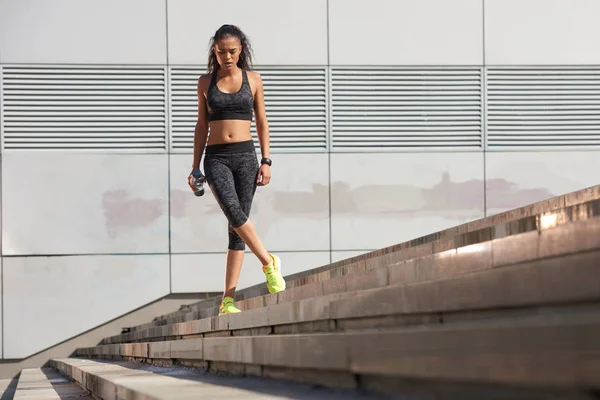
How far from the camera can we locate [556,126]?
39.8 ft

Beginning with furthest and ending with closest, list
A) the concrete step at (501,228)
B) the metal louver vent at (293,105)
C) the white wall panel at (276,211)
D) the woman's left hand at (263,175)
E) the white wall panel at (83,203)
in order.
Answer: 1. the metal louver vent at (293,105)
2. the white wall panel at (276,211)
3. the white wall panel at (83,203)
4. the woman's left hand at (263,175)
5. the concrete step at (501,228)

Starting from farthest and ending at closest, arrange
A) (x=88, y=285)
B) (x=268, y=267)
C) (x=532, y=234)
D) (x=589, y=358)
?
1. (x=88, y=285)
2. (x=268, y=267)
3. (x=532, y=234)
4. (x=589, y=358)

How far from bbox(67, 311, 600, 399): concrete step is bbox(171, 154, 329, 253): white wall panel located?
27.8ft

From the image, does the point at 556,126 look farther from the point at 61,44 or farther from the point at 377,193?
the point at 61,44

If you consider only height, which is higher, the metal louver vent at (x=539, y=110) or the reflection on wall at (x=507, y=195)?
the metal louver vent at (x=539, y=110)

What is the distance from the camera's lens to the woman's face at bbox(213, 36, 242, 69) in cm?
530

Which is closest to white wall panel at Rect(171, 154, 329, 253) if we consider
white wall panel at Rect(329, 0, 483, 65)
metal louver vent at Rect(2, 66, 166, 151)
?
metal louver vent at Rect(2, 66, 166, 151)

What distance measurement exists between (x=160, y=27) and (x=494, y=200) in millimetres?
4472

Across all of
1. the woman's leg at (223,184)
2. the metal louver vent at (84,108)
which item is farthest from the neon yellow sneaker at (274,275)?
the metal louver vent at (84,108)

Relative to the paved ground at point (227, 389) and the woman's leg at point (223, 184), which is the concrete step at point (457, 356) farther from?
the woman's leg at point (223, 184)

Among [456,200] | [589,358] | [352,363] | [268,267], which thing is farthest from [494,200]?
[589,358]

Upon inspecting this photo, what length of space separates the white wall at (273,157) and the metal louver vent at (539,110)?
3.4 inches

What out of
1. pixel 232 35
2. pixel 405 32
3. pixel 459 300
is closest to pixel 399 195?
pixel 405 32

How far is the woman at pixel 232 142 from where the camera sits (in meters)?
5.36
